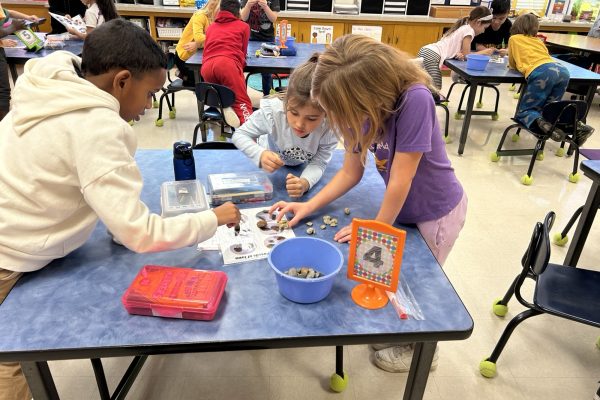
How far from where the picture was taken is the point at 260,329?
0.88m

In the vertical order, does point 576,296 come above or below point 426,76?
below

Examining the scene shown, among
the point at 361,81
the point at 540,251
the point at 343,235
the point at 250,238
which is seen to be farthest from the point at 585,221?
the point at 250,238

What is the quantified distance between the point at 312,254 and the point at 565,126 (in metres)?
2.90

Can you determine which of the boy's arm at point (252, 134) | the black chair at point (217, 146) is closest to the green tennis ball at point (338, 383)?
the boy's arm at point (252, 134)

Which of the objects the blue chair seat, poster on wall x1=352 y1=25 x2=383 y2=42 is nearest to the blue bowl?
the blue chair seat

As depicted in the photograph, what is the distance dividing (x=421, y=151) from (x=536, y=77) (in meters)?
2.70

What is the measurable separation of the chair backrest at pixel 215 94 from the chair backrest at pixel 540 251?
2.04 metres

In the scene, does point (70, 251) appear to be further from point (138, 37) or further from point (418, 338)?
point (418, 338)

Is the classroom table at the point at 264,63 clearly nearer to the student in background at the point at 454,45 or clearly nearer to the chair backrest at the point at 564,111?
the student in background at the point at 454,45

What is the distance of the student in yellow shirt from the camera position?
3172 millimetres

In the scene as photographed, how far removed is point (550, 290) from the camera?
→ 1.51 meters

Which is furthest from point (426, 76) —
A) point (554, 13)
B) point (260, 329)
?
point (554, 13)

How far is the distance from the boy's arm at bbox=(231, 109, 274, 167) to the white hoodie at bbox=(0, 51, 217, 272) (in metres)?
0.59

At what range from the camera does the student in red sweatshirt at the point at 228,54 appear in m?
2.95
